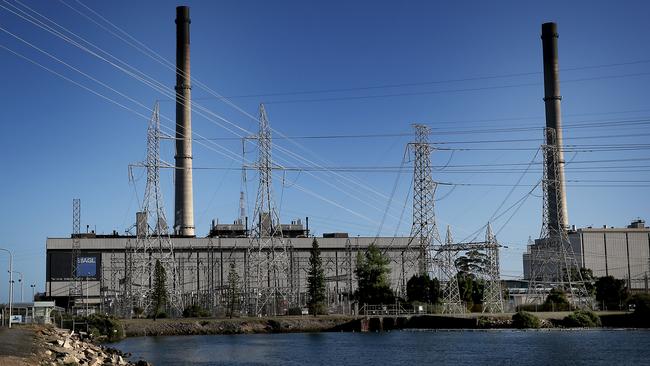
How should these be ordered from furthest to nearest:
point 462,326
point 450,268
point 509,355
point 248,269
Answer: point 248,269 → point 450,268 → point 462,326 → point 509,355

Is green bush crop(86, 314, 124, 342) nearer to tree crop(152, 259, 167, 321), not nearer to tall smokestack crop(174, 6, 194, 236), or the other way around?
tree crop(152, 259, 167, 321)

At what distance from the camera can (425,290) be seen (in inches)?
3994

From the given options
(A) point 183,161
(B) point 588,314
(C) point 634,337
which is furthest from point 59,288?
(C) point 634,337

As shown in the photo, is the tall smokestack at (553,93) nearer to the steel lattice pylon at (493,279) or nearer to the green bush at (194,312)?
the steel lattice pylon at (493,279)

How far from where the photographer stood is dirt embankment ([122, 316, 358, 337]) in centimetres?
9306

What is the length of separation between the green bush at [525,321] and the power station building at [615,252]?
2087 inches

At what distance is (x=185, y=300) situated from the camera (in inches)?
4904

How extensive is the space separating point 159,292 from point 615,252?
81678 mm

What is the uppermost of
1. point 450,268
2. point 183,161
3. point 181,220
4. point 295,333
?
point 183,161

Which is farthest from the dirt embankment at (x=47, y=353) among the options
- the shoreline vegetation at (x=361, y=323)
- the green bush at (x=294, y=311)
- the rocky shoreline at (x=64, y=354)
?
the green bush at (x=294, y=311)

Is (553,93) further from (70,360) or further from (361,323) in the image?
(70,360)

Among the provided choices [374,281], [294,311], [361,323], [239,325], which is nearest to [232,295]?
[294,311]

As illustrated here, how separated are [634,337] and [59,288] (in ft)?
294

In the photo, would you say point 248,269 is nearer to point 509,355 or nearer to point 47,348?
point 509,355
